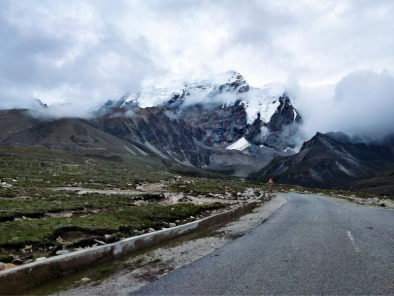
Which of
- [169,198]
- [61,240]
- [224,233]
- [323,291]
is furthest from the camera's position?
[169,198]

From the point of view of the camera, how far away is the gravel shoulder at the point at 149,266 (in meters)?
8.06

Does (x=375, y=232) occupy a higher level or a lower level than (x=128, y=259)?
higher

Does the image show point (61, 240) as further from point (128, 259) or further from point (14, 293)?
point (14, 293)

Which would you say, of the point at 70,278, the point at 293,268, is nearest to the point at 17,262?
the point at 70,278

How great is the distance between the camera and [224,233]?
16.0 metres

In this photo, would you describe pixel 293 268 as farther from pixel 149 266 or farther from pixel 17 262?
pixel 17 262

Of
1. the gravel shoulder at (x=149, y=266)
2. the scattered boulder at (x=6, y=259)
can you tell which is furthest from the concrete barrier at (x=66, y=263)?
the scattered boulder at (x=6, y=259)

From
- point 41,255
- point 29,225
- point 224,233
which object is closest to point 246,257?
point 224,233

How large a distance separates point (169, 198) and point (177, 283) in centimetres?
2768

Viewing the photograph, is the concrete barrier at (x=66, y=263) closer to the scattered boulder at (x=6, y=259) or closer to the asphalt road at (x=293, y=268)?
the scattered boulder at (x=6, y=259)

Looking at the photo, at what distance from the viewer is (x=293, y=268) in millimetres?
8836

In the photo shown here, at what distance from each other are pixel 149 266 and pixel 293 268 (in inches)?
179

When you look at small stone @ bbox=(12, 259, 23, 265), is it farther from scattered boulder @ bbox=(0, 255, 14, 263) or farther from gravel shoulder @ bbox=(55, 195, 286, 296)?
gravel shoulder @ bbox=(55, 195, 286, 296)

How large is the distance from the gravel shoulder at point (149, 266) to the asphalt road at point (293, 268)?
1.62ft
